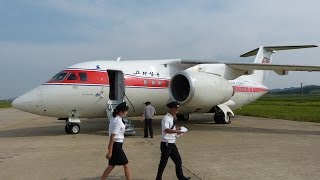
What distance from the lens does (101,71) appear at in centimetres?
1538

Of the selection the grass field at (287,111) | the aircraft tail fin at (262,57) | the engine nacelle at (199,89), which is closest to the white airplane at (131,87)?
the engine nacelle at (199,89)

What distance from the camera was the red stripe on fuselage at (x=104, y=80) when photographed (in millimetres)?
14641

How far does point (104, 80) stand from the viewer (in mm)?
15250

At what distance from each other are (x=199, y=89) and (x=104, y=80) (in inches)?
156

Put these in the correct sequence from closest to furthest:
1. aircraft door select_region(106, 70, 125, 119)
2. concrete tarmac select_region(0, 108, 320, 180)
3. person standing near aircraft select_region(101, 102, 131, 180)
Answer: person standing near aircraft select_region(101, 102, 131, 180)
concrete tarmac select_region(0, 108, 320, 180)
aircraft door select_region(106, 70, 125, 119)

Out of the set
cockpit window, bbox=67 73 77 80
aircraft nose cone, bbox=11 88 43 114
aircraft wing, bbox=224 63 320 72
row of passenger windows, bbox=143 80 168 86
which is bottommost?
aircraft nose cone, bbox=11 88 43 114

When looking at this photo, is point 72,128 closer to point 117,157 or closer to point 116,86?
point 116,86

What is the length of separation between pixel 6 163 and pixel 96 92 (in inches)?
246

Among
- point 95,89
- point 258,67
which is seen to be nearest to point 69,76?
point 95,89

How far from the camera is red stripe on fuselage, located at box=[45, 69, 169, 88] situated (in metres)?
14.6

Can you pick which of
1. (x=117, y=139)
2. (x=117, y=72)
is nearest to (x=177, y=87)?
(x=117, y=72)

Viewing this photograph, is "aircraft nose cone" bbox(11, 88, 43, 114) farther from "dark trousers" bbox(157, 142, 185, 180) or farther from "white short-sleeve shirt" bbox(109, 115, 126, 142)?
"dark trousers" bbox(157, 142, 185, 180)

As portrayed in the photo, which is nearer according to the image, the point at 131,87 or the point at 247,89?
the point at 131,87

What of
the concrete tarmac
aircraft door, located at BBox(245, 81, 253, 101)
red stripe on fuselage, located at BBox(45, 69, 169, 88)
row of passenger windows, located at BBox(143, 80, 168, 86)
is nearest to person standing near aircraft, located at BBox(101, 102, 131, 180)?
the concrete tarmac
